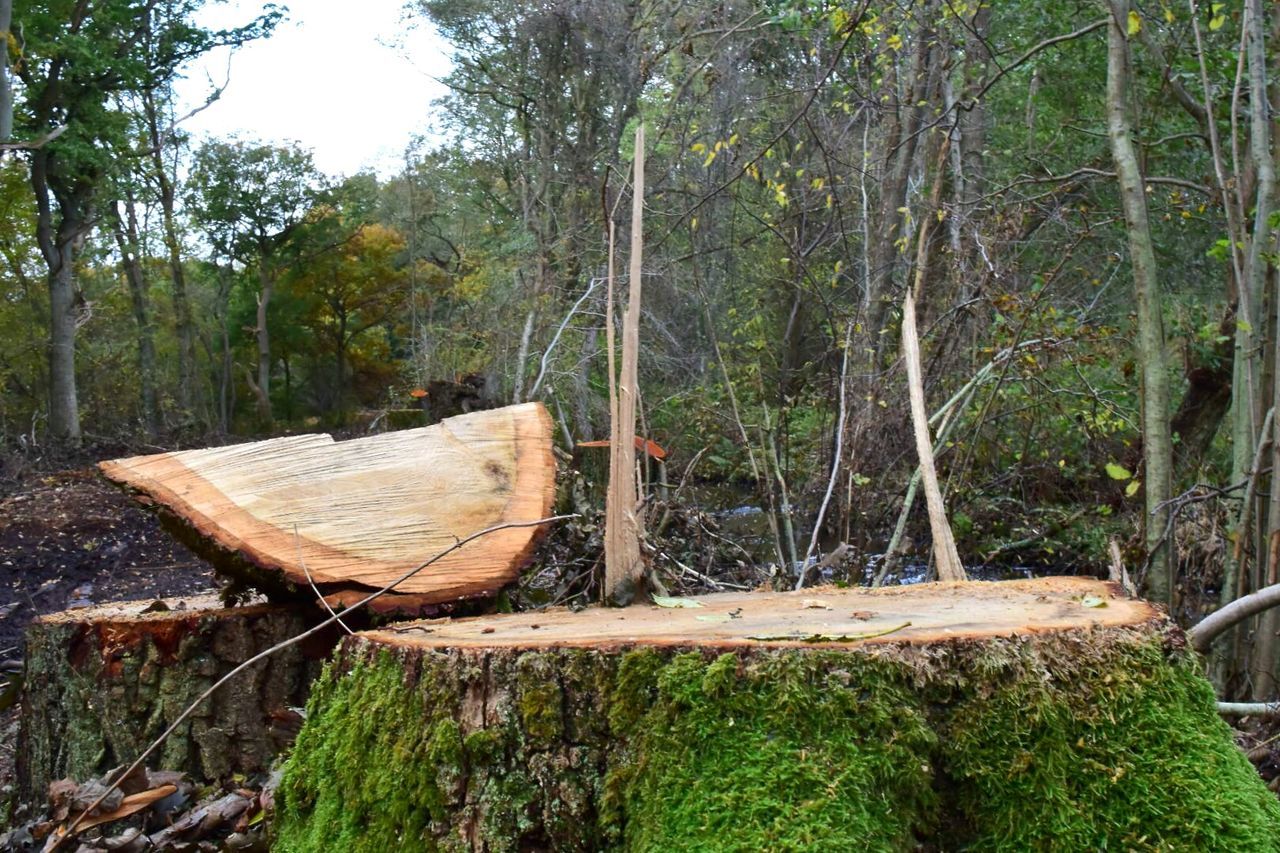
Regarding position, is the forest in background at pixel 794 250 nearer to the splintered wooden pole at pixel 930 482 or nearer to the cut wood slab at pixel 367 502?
the splintered wooden pole at pixel 930 482

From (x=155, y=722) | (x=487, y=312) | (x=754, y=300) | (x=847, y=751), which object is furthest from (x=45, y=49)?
(x=847, y=751)

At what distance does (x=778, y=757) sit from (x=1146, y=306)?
292 cm

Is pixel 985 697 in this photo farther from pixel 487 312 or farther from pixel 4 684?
pixel 487 312

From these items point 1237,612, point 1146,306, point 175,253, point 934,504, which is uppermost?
point 175,253

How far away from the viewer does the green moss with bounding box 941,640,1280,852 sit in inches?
67.4

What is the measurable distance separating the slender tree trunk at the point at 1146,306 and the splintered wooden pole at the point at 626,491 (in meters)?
2.24

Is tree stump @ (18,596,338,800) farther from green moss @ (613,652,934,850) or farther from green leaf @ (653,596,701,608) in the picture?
green moss @ (613,652,934,850)

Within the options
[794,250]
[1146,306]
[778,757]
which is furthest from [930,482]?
[794,250]

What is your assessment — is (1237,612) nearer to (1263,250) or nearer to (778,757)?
(1263,250)

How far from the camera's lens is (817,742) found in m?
1.67

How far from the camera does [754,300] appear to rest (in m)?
11.6

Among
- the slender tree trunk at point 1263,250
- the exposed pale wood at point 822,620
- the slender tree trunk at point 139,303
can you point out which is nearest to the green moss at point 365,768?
the exposed pale wood at point 822,620

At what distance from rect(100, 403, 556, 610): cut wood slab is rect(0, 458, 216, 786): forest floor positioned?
117 inches

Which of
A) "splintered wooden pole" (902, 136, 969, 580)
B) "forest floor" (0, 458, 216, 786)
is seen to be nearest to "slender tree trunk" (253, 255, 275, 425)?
"forest floor" (0, 458, 216, 786)
